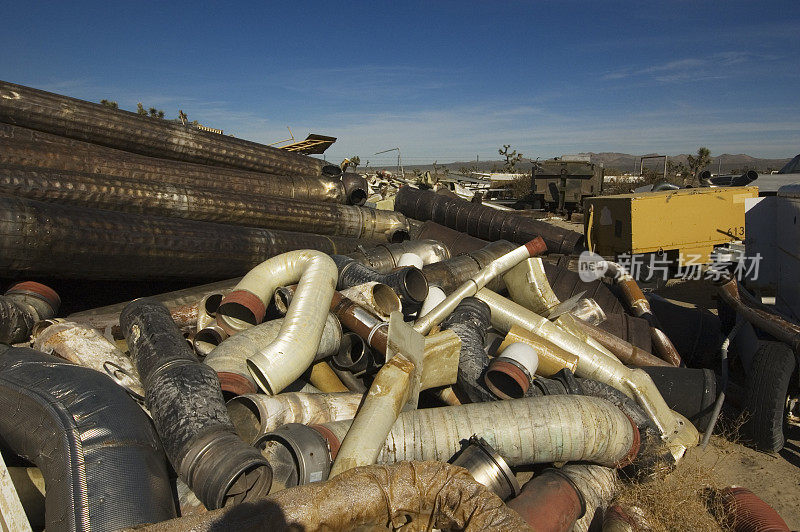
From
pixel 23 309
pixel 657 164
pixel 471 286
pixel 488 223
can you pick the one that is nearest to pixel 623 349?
pixel 471 286

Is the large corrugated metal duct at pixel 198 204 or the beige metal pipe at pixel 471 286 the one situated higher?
the large corrugated metal duct at pixel 198 204

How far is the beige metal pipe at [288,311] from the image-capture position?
311 cm

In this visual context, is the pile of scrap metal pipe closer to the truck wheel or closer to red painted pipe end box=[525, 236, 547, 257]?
red painted pipe end box=[525, 236, 547, 257]

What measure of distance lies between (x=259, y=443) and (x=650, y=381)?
3.10 m

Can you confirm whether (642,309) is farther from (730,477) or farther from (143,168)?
(143,168)

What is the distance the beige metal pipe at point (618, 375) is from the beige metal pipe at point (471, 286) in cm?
38

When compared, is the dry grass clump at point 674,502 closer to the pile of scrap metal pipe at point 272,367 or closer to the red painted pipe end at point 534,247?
the pile of scrap metal pipe at point 272,367

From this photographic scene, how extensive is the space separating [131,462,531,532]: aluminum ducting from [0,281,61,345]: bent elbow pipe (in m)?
2.54

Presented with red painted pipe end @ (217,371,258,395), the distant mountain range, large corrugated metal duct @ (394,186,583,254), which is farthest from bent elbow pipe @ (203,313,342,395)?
the distant mountain range

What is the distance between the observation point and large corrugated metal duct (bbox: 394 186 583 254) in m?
7.96

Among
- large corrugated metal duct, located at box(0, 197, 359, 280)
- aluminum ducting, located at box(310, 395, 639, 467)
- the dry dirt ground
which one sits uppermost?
large corrugated metal duct, located at box(0, 197, 359, 280)

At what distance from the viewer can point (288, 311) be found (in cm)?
352

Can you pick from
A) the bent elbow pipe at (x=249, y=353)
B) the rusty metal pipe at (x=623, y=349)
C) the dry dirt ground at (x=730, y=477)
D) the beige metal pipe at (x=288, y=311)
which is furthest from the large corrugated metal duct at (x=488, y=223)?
the bent elbow pipe at (x=249, y=353)

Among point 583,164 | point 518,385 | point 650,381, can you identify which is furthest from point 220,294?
point 583,164
